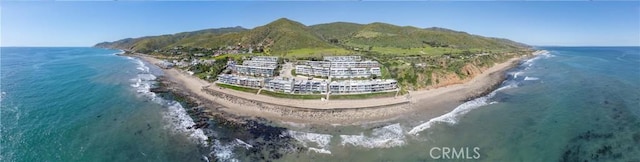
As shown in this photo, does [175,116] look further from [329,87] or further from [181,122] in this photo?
[329,87]

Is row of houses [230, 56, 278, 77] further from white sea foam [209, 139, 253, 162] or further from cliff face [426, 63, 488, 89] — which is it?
white sea foam [209, 139, 253, 162]

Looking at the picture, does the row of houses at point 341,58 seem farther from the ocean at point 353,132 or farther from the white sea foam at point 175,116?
the white sea foam at point 175,116

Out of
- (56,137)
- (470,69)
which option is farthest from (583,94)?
(56,137)

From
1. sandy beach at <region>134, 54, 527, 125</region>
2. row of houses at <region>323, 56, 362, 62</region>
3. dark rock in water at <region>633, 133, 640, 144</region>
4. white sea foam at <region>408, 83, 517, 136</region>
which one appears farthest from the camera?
row of houses at <region>323, 56, 362, 62</region>

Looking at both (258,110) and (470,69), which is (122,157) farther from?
(470,69)

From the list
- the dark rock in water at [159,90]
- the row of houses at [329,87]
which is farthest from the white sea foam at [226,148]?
the dark rock in water at [159,90]

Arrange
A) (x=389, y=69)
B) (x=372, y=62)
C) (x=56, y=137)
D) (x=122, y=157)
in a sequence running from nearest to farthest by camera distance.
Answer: (x=122, y=157), (x=56, y=137), (x=389, y=69), (x=372, y=62)

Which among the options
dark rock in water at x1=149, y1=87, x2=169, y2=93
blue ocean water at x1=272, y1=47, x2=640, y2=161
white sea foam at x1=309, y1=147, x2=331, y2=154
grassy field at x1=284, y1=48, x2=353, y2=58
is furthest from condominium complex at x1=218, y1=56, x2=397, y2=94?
white sea foam at x1=309, y1=147, x2=331, y2=154

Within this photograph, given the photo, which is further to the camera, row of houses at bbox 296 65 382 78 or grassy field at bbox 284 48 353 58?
grassy field at bbox 284 48 353 58
